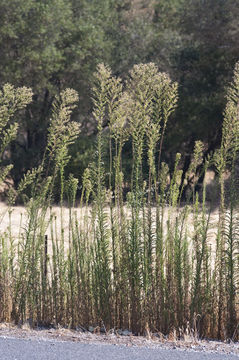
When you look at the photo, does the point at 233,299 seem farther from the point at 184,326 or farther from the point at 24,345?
the point at 24,345

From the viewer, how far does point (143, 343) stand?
135 inches

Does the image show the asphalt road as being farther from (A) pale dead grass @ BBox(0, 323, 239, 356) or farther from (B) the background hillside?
(B) the background hillside

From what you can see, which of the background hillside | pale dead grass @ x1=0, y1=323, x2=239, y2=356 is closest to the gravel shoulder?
pale dead grass @ x1=0, y1=323, x2=239, y2=356

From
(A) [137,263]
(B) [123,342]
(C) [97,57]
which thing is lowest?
(B) [123,342]

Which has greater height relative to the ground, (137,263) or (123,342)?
(137,263)

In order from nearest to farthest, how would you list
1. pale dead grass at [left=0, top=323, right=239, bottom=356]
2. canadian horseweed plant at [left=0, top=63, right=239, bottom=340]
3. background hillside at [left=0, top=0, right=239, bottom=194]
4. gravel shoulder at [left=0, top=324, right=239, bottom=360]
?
gravel shoulder at [left=0, top=324, right=239, bottom=360] < pale dead grass at [left=0, top=323, right=239, bottom=356] < canadian horseweed plant at [left=0, top=63, right=239, bottom=340] < background hillside at [left=0, top=0, right=239, bottom=194]

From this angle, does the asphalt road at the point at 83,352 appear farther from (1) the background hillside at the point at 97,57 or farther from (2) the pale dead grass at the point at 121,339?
A: (1) the background hillside at the point at 97,57

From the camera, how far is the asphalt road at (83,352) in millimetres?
3078

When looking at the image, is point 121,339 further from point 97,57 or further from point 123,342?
point 97,57

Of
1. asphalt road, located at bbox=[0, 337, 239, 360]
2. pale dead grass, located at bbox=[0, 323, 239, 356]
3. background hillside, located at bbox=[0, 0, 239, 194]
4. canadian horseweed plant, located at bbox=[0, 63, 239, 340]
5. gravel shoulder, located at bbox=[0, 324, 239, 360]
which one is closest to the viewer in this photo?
asphalt road, located at bbox=[0, 337, 239, 360]

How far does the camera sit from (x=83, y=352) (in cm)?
317

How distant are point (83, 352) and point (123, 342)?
0.36 metres

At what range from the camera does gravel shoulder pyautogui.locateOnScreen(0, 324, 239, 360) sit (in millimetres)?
3246

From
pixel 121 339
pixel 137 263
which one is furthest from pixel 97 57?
pixel 121 339
